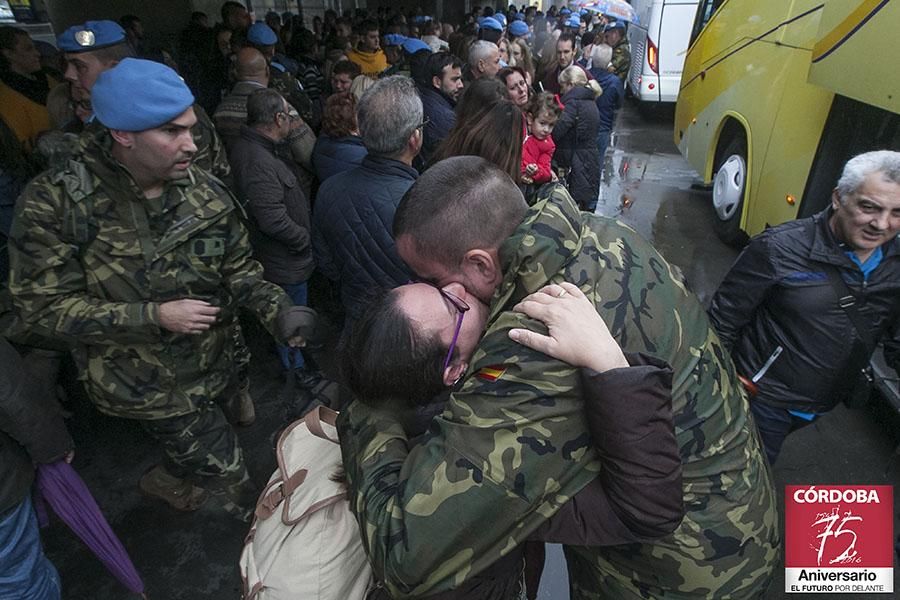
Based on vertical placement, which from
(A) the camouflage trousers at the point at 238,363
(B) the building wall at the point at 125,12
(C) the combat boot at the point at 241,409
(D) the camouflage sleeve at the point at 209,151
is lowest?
(C) the combat boot at the point at 241,409

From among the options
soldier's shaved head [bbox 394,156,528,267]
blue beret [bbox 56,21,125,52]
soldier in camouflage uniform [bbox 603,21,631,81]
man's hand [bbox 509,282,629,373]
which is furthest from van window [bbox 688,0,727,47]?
man's hand [bbox 509,282,629,373]

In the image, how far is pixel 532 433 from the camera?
3.08 feet

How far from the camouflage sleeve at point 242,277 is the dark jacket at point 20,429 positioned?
74 centimetres

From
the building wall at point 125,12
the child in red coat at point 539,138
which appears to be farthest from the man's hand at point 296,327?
the building wall at point 125,12

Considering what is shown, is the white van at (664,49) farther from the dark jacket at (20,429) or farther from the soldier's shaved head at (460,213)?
the dark jacket at (20,429)

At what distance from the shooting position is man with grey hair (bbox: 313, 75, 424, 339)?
2.41m

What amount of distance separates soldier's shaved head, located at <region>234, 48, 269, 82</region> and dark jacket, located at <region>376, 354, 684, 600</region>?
12.6ft

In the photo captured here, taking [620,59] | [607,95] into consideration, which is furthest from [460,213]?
[620,59]

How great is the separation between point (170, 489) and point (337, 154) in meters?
2.08

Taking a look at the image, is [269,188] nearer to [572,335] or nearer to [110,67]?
[110,67]

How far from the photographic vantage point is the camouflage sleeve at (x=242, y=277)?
2.20 meters

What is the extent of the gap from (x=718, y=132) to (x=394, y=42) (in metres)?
4.72

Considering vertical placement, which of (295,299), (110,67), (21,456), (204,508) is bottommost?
(204,508)

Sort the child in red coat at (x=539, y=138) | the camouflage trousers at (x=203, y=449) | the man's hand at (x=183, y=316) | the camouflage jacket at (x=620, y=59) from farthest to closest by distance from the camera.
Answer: the camouflage jacket at (x=620, y=59) < the child in red coat at (x=539, y=138) < the camouflage trousers at (x=203, y=449) < the man's hand at (x=183, y=316)
